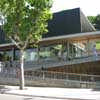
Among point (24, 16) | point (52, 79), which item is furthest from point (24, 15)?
point (52, 79)

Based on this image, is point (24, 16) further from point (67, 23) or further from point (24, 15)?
point (67, 23)

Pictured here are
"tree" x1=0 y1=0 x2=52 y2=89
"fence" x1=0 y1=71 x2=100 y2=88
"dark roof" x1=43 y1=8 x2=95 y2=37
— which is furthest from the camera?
"dark roof" x1=43 y1=8 x2=95 y2=37

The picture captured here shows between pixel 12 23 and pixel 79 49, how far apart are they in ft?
46.4

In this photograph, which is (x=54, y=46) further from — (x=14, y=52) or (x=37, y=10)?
(x=37, y=10)

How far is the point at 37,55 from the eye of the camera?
34.2m

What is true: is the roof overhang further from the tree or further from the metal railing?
the tree

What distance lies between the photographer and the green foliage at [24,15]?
68.3 feet

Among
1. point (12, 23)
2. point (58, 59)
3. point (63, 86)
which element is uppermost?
point (12, 23)

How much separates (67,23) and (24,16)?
951 cm

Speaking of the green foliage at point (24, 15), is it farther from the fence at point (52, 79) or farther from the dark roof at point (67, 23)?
the dark roof at point (67, 23)

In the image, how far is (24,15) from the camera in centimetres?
2111

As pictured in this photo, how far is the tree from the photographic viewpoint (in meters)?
20.8

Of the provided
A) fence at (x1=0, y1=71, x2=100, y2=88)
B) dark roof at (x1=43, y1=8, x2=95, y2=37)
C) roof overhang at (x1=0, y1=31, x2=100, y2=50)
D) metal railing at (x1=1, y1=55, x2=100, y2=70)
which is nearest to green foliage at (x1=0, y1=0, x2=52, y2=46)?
fence at (x1=0, y1=71, x2=100, y2=88)

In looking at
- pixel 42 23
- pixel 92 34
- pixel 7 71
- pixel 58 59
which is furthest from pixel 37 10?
pixel 58 59
